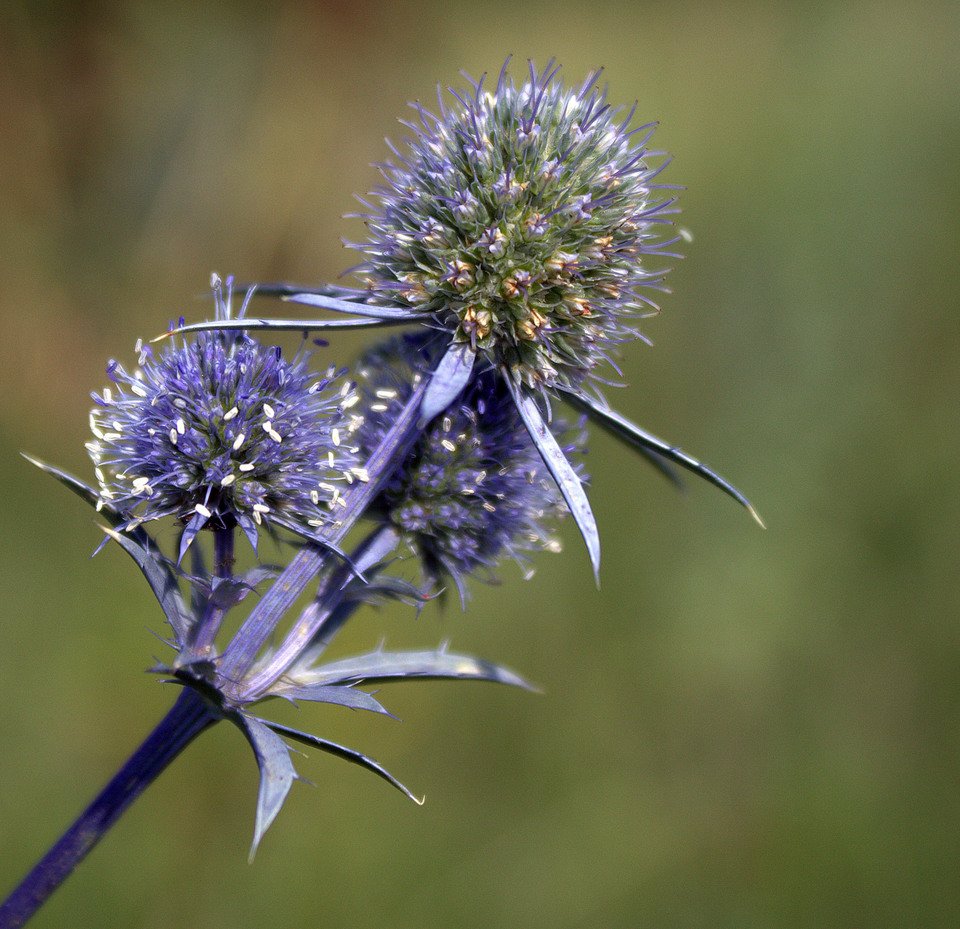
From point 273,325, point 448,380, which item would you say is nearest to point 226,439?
point 273,325

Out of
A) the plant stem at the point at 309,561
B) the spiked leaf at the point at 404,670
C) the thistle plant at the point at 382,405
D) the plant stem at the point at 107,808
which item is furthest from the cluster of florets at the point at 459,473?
the plant stem at the point at 107,808

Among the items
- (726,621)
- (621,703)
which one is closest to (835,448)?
(726,621)

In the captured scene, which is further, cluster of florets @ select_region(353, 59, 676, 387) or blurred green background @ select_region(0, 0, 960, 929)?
blurred green background @ select_region(0, 0, 960, 929)

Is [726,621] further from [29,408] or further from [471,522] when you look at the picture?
[29,408]

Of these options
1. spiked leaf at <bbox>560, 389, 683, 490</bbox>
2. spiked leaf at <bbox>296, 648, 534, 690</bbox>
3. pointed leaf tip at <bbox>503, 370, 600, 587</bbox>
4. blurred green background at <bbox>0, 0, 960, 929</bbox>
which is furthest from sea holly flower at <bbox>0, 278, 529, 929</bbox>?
blurred green background at <bbox>0, 0, 960, 929</bbox>

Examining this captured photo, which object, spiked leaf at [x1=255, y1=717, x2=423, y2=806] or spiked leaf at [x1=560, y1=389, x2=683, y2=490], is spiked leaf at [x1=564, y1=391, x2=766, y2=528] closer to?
spiked leaf at [x1=560, y1=389, x2=683, y2=490]

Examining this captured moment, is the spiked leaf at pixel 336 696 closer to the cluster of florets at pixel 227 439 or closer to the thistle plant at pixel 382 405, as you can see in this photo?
the thistle plant at pixel 382 405

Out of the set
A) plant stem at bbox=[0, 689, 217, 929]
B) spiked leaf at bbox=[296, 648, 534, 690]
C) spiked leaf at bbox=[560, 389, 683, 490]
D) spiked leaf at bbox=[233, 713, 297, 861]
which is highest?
spiked leaf at bbox=[560, 389, 683, 490]

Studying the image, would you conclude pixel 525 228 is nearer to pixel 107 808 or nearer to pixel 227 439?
pixel 227 439
